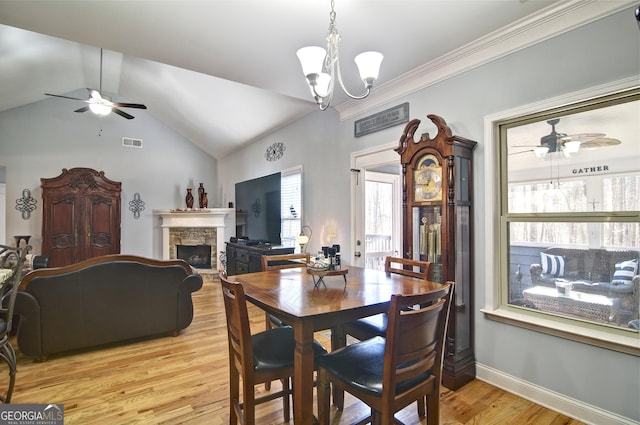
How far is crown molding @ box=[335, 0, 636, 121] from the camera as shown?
1.95m

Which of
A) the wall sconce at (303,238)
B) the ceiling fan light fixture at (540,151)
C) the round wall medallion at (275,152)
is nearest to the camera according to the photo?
the ceiling fan light fixture at (540,151)

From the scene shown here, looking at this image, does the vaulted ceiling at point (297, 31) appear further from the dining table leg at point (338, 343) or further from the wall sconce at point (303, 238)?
the dining table leg at point (338, 343)

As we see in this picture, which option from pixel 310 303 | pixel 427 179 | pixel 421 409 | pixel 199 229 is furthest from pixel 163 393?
pixel 199 229

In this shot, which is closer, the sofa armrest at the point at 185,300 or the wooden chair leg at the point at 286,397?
the wooden chair leg at the point at 286,397

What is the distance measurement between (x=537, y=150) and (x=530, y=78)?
1.68 feet

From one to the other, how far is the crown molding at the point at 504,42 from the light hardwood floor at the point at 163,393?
99.6 inches

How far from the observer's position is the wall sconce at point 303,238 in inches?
165

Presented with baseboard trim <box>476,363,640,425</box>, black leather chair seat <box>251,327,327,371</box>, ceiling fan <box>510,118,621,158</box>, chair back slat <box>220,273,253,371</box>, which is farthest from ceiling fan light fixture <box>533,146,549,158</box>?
chair back slat <box>220,273,253,371</box>

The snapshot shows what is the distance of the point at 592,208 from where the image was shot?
2.04m

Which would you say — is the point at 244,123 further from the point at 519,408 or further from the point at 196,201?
the point at 519,408

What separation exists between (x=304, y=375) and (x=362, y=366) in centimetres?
29

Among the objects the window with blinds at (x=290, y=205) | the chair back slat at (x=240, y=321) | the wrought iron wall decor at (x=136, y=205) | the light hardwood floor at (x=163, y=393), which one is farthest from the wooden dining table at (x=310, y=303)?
the wrought iron wall decor at (x=136, y=205)

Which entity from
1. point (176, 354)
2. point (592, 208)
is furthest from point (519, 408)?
point (176, 354)

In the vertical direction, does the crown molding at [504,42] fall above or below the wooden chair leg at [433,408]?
above
